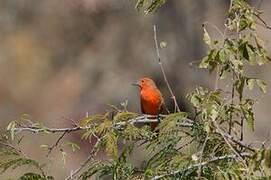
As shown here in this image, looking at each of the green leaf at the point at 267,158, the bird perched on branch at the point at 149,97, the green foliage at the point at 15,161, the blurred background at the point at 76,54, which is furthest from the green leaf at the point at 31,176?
the blurred background at the point at 76,54

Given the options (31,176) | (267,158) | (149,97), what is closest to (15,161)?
(31,176)

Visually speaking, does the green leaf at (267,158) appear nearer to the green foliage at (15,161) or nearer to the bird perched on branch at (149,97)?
the green foliage at (15,161)

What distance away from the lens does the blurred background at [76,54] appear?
8.69 m

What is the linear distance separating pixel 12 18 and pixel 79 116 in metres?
1.56

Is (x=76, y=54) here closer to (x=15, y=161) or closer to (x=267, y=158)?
(x=15, y=161)

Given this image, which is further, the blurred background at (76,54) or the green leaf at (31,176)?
the blurred background at (76,54)

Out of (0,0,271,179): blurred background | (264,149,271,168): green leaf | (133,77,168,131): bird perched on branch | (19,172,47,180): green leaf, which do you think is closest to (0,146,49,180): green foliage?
(19,172,47,180): green leaf

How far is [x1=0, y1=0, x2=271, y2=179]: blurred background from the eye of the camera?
8688 mm

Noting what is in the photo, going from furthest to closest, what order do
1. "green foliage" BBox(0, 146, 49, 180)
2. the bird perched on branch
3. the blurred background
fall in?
the blurred background
the bird perched on branch
"green foliage" BBox(0, 146, 49, 180)

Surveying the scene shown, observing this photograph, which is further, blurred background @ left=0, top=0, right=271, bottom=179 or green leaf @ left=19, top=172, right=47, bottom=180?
blurred background @ left=0, top=0, right=271, bottom=179

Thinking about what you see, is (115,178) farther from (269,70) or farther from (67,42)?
(67,42)

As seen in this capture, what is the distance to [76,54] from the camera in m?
9.28

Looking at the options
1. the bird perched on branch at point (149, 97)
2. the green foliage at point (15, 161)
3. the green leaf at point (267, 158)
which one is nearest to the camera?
the green leaf at point (267, 158)

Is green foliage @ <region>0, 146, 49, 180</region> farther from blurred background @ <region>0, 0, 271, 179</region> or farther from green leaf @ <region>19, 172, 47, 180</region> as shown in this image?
blurred background @ <region>0, 0, 271, 179</region>
